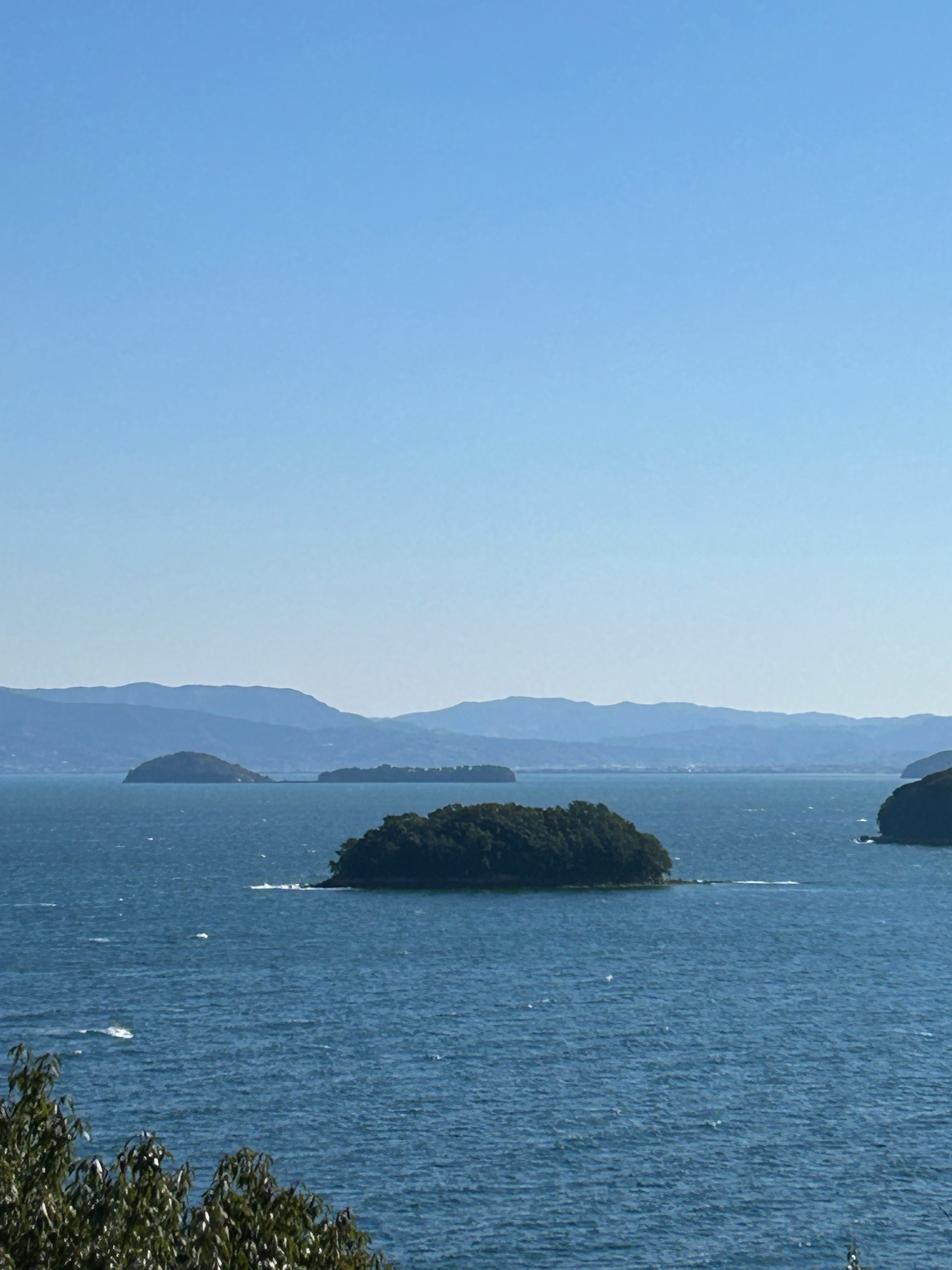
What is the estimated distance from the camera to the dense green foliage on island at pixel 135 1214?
26266mm

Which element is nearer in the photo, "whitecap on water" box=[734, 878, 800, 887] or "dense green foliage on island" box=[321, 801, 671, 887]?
"dense green foliage on island" box=[321, 801, 671, 887]

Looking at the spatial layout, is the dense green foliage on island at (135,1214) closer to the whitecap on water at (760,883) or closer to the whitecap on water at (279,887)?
the whitecap on water at (279,887)

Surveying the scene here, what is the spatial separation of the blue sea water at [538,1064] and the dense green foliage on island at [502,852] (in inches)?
870

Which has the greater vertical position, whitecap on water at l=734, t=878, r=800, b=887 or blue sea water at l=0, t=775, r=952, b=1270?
whitecap on water at l=734, t=878, r=800, b=887

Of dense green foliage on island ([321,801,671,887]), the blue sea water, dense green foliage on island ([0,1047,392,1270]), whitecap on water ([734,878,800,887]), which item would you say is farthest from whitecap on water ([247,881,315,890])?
dense green foliage on island ([0,1047,392,1270])

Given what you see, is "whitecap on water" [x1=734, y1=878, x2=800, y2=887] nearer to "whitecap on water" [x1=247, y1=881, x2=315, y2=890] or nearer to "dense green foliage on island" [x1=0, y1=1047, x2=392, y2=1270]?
"whitecap on water" [x1=247, y1=881, x2=315, y2=890]

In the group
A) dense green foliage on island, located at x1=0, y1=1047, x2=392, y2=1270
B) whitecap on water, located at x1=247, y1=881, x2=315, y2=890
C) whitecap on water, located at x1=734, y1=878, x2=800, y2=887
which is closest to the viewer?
dense green foliage on island, located at x1=0, y1=1047, x2=392, y2=1270

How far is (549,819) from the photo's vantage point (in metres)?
168

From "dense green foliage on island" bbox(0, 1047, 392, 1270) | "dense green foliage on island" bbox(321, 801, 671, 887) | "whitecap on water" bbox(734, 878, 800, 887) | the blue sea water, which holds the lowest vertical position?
the blue sea water

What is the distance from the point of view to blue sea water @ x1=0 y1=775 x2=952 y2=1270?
52750 mm

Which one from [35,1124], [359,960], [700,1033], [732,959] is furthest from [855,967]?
[35,1124]

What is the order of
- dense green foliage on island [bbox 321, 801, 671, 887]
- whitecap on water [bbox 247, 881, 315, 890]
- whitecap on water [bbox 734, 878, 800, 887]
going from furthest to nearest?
whitecap on water [bbox 734, 878, 800, 887] < dense green foliage on island [bbox 321, 801, 671, 887] < whitecap on water [bbox 247, 881, 315, 890]

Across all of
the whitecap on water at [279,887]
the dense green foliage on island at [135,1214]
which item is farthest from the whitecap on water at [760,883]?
the dense green foliage on island at [135,1214]

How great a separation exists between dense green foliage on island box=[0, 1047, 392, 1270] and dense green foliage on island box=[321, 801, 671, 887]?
12961 centimetres
